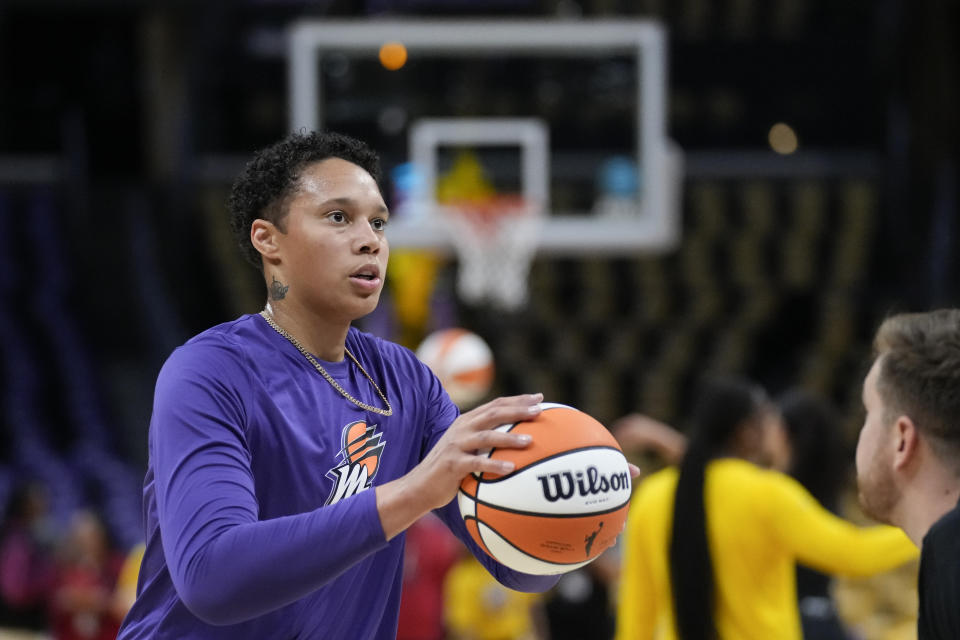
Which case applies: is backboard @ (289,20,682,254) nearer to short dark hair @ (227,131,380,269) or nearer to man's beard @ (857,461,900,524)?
short dark hair @ (227,131,380,269)

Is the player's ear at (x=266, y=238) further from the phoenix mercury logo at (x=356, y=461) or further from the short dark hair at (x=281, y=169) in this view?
the phoenix mercury logo at (x=356, y=461)

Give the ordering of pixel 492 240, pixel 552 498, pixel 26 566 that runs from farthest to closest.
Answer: pixel 492 240 → pixel 26 566 → pixel 552 498

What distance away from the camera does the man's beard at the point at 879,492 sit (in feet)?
7.95

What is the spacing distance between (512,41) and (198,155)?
7.34 m

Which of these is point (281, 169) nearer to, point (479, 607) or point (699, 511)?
point (699, 511)

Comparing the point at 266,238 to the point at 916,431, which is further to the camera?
the point at 266,238

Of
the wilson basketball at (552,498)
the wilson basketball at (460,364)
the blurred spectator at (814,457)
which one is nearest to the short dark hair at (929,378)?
the wilson basketball at (552,498)

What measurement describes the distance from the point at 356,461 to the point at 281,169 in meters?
0.59

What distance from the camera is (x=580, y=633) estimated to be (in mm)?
7242

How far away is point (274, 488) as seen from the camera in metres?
2.34

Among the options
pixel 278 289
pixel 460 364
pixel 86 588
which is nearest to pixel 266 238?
pixel 278 289

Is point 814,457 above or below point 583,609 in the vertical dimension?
above

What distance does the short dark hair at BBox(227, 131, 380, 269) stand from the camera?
2.48 meters

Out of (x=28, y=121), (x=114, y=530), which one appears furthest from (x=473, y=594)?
(x=28, y=121)
